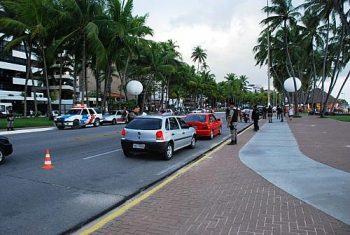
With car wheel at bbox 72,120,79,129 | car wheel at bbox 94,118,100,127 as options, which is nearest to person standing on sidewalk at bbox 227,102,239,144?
car wheel at bbox 72,120,79,129

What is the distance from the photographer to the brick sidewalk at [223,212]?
5446 millimetres

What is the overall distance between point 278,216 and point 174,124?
784cm

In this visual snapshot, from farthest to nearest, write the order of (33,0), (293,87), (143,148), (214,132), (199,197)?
(293,87) → (33,0) → (214,132) → (143,148) → (199,197)

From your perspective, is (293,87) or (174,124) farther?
(293,87)

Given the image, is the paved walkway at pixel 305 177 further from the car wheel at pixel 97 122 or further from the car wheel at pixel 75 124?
the car wheel at pixel 97 122

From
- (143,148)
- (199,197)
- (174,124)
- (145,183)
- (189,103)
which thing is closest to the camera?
(199,197)

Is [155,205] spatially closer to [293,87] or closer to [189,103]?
[293,87]

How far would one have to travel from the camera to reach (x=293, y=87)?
151 ft

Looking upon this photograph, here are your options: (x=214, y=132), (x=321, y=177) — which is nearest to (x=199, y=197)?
(x=321, y=177)

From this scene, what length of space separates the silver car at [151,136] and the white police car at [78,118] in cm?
1677

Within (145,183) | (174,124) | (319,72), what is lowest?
(145,183)

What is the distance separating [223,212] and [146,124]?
264 inches

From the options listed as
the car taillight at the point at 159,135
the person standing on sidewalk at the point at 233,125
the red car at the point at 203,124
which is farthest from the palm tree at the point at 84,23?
the car taillight at the point at 159,135

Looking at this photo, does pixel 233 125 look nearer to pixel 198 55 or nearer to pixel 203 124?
pixel 203 124
